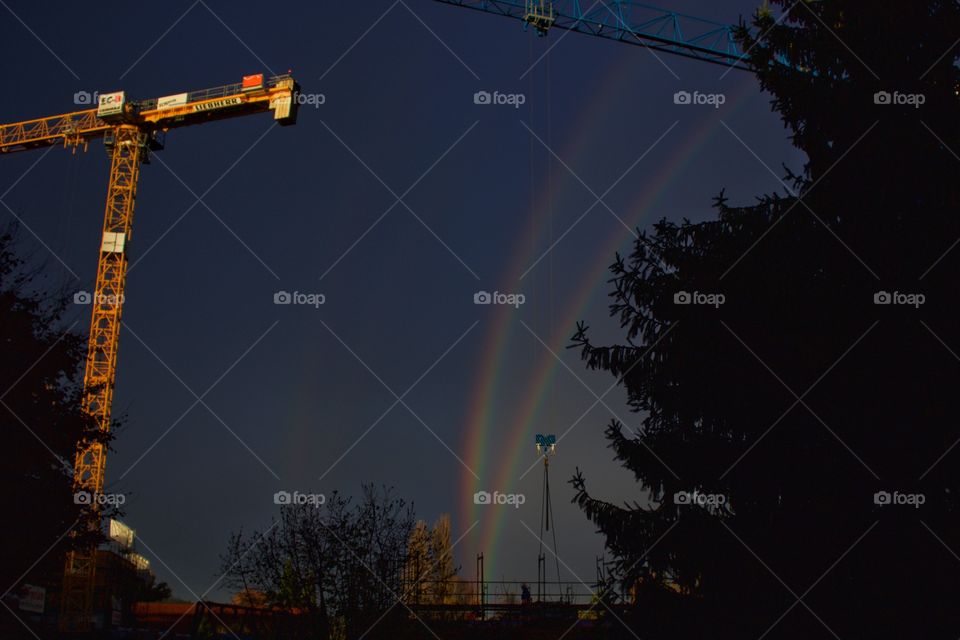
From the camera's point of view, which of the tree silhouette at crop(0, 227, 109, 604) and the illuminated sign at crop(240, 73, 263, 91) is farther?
the illuminated sign at crop(240, 73, 263, 91)

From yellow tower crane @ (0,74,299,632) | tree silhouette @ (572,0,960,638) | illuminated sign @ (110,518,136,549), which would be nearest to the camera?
tree silhouette @ (572,0,960,638)

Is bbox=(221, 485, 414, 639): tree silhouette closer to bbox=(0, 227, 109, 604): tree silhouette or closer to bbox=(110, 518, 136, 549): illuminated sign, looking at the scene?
bbox=(0, 227, 109, 604): tree silhouette

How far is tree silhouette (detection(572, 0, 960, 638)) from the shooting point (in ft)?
37.7

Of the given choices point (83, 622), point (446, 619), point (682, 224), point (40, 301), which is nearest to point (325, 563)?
point (446, 619)

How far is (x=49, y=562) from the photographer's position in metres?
17.5

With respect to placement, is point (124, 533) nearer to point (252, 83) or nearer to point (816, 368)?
point (252, 83)

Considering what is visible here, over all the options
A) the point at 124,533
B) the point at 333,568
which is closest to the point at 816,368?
the point at 333,568

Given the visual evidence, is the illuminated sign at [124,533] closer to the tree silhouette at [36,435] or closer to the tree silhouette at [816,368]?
the tree silhouette at [36,435]

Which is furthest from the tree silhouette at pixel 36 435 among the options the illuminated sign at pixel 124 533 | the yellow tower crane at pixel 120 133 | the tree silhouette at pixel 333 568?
the illuminated sign at pixel 124 533

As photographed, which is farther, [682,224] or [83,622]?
[83,622]

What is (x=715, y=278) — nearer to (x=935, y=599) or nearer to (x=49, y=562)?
(x=935, y=599)

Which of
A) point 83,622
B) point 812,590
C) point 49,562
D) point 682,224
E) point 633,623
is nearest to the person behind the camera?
point 812,590

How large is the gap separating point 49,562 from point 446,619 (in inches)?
416

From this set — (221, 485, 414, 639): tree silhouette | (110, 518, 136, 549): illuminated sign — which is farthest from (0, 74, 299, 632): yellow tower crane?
(221, 485, 414, 639): tree silhouette
